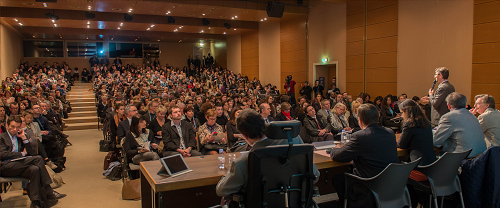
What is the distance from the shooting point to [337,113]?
19.7 ft

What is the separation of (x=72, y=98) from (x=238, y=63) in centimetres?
885

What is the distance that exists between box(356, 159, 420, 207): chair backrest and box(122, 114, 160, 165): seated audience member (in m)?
2.69

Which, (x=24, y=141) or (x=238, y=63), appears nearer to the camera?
(x=24, y=141)

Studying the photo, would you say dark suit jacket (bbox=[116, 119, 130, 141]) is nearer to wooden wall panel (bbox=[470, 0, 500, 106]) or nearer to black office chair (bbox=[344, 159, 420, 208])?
black office chair (bbox=[344, 159, 420, 208])

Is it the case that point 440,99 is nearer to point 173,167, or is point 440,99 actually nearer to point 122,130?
point 173,167

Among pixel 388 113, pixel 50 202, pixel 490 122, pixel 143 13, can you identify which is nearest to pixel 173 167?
pixel 50 202

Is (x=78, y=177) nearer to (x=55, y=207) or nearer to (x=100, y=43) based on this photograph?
(x=55, y=207)

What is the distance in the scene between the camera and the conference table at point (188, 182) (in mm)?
2316

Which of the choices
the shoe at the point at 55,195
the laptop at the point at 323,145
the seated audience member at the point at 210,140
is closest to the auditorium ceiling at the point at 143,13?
the seated audience member at the point at 210,140

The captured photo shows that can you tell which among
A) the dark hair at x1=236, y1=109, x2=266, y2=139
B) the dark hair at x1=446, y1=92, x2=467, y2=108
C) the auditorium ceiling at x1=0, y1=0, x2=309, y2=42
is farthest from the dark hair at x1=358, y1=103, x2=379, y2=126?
the auditorium ceiling at x1=0, y1=0, x2=309, y2=42

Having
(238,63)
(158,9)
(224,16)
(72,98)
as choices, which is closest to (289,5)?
(224,16)

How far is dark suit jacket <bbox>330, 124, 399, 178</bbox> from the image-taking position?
247cm

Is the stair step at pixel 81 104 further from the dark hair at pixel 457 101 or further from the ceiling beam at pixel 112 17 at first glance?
the dark hair at pixel 457 101

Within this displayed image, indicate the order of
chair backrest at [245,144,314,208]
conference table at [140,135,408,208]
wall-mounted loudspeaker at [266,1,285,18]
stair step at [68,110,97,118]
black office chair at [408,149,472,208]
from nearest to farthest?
chair backrest at [245,144,314,208]
conference table at [140,135,408,208]
black office chair at [408,149,472,208]
wall-mounted loudspeaker at [266,1,285,18]
stair step at [68,110,97,118]
